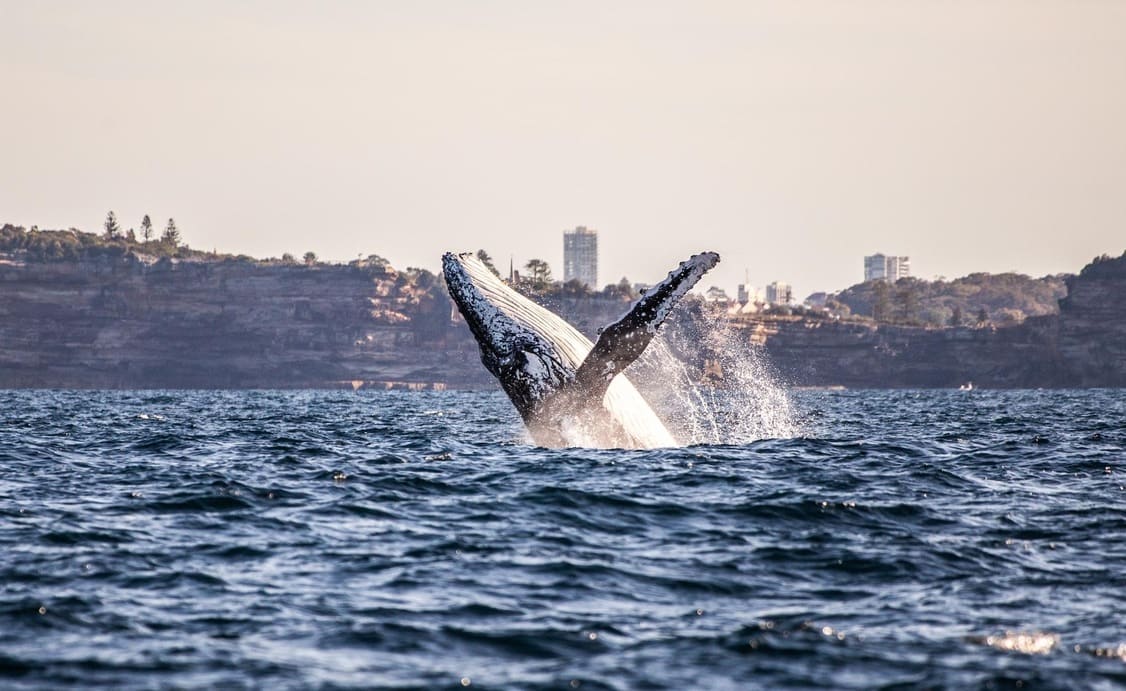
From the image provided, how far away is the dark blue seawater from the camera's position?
9648 mm

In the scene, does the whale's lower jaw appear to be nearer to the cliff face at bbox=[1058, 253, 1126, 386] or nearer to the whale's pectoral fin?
the whale's pectoral fin

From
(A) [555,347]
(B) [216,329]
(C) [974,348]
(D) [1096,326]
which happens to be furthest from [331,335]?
(A) [555,347]

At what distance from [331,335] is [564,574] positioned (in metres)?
163

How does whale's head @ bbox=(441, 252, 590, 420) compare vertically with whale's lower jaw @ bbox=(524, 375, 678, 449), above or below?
above

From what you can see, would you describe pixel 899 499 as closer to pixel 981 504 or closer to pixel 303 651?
pixel 981 504

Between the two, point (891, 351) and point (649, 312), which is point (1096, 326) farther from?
point (649, 312)

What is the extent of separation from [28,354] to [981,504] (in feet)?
520

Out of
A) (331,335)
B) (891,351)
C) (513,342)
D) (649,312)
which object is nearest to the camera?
(649,312)

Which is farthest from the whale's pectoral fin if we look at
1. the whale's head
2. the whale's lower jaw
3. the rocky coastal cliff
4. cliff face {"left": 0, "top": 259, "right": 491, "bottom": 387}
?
cliff face {"left": 0, "top": 259, "right": 491, "bottom": 387}

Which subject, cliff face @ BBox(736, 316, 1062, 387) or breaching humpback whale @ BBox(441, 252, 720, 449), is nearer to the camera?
breaching humpback whale @ BBox(441, 252, 720, 449)

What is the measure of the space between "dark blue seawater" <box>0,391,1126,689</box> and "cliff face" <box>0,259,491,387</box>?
149 metres

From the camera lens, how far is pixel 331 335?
6826 inches

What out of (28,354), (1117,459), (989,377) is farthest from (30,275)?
(1117,459)

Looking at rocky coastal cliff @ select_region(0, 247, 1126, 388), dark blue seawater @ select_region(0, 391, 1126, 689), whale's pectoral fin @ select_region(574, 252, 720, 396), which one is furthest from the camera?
rocky coastal cliff @ select_region(0, 247, 1126, 388)
